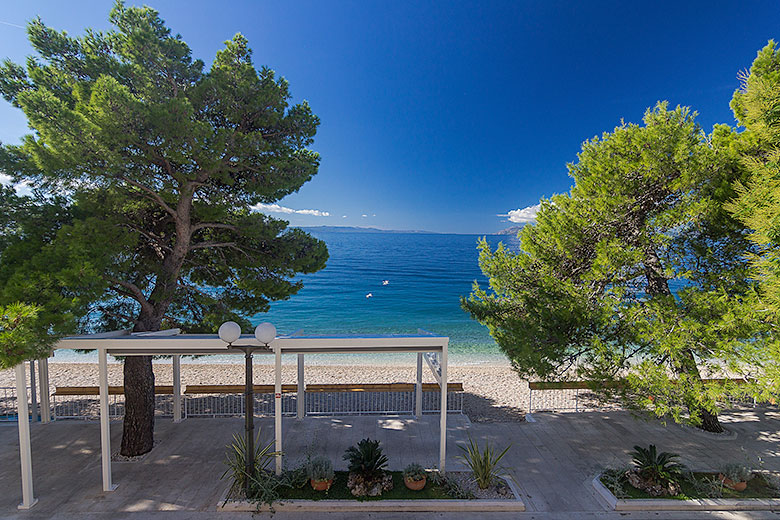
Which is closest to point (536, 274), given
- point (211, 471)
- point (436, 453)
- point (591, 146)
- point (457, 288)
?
point (591, 146)

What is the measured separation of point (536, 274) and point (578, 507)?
14.1ft

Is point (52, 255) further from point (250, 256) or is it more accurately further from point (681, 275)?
point (681, 275)

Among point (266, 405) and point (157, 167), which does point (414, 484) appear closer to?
point (266, 405)

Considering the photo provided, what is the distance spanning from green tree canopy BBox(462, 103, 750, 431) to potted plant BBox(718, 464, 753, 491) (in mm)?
742

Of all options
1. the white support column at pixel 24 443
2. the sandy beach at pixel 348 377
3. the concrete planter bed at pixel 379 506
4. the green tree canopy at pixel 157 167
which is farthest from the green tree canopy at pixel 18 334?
the sandy beach at pixel 348 377

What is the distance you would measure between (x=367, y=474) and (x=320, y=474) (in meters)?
0.76

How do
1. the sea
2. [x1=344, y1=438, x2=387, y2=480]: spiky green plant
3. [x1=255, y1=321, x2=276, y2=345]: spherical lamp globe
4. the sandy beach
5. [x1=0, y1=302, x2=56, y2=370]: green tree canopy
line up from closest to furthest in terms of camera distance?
[x1=0, y1=302, x2=56, y2=370]: green tree canopy → [x1=255, y1=321, x2=276, y2=345]: spherical lamp globe → [x1=344, y1=438, x2=387, y2=480]: spiky green plant → the sandy beach → the sea

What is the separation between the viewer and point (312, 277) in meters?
47.9

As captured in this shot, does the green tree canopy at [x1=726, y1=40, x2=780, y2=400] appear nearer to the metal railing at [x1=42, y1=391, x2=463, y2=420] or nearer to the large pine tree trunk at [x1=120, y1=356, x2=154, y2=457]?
the metal railing at [x1=42, y1=391, x2=463, y2=420]

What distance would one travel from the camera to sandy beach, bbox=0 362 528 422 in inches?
432

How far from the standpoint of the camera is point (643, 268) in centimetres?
726

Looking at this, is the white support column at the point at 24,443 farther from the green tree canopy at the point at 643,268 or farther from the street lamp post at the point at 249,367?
the green tree canopy at the point at 643,268

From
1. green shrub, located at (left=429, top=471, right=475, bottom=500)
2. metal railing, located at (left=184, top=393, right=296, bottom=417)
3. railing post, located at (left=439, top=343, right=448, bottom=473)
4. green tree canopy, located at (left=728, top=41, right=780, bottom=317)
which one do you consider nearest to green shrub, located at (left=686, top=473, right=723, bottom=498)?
green tree canopy, located at (left=728, top=41, right=780, bottom=317)

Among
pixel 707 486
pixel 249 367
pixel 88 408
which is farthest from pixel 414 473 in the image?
pixel 88 408
